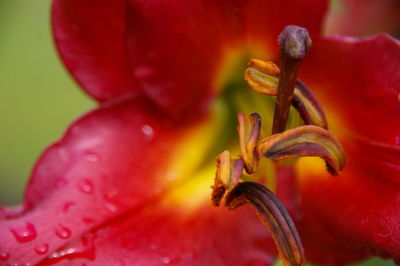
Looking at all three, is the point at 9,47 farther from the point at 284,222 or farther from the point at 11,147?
the point at 284,222

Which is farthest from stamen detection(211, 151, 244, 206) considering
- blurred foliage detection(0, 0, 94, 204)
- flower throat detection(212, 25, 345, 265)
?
blurred foliage detection(0, 0, 94, 204)

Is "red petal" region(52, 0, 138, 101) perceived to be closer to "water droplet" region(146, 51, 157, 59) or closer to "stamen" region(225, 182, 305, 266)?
"water droplet" region(146, 51, 157, 59)

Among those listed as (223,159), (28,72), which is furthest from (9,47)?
(223,159)

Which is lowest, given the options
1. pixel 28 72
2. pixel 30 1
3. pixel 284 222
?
pixel 28 72

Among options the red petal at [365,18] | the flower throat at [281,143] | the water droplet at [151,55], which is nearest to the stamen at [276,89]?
the flower throat at [281,143]

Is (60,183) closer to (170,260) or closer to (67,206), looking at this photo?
(67,206)

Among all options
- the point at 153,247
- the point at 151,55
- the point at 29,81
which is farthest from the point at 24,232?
the point at 29,81
